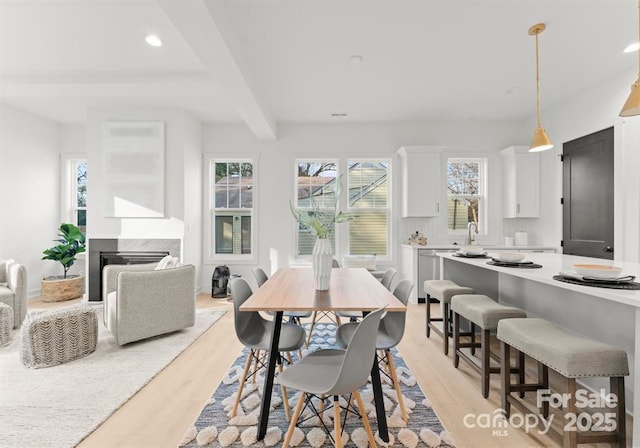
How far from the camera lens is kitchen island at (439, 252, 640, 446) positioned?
4.63ft

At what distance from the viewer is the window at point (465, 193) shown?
528 cm

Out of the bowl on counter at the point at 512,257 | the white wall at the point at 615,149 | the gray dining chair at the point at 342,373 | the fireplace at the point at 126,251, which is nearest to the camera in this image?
the gray dining chair at the point at 342,373

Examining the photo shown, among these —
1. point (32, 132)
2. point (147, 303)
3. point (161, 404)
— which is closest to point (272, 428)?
point (161, 404)

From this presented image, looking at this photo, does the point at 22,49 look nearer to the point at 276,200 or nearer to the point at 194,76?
the point at 194,76

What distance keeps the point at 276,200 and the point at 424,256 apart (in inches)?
102

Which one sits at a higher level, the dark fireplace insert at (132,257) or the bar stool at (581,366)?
the dark fireplace insert at (132,257)

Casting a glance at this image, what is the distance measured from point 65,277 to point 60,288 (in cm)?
21

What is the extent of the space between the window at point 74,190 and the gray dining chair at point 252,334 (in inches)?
197

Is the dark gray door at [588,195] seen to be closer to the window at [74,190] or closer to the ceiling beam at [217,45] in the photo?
the ceiling beam at [217,45]

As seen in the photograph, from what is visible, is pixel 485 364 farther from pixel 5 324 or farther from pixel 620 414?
pixel 5 324

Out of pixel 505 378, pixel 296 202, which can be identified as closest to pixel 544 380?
pixel 505 378

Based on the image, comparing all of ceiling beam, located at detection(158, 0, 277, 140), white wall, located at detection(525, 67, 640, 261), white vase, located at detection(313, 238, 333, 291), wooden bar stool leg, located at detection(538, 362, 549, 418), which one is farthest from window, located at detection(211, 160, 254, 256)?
white wall, located at detection(525, 67, 640, 261)

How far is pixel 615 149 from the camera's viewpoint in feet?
11.6

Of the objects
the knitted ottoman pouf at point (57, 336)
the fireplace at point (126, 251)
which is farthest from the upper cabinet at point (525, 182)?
the knitted ottoman pouf at point (57, 336)
